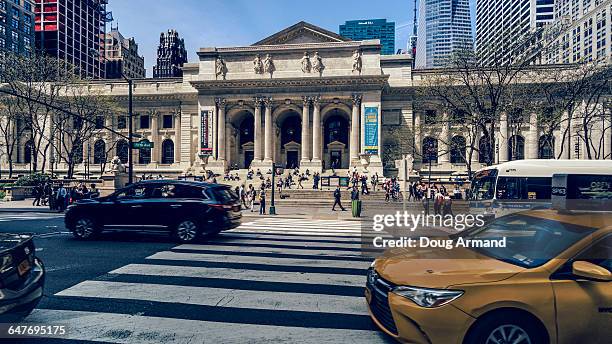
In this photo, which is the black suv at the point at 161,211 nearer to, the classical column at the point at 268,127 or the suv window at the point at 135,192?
the suv window at the point at 135,192

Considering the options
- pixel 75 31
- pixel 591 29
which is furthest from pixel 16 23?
pixel 591 29

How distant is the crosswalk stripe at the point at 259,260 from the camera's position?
7.49 metres

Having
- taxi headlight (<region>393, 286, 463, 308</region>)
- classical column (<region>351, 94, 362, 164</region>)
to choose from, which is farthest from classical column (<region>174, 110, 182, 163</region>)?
taxi headlight (<region>393, 286, 463, 308</region>)

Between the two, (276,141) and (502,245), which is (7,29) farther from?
(502,245)

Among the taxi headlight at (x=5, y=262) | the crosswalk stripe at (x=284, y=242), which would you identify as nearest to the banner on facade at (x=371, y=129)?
the crosswalk stripe at (x=284, y=242)

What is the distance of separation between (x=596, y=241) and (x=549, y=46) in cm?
2461

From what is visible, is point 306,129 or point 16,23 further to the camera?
point 16,23

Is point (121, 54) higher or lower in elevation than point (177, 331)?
higher

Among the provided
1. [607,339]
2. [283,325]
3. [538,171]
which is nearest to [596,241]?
[607,339]

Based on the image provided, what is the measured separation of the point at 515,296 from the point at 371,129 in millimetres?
41951

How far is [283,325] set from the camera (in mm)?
4391

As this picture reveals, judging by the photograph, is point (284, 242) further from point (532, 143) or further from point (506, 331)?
point (532, 143)

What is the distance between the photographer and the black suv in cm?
980

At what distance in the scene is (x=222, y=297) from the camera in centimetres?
537
